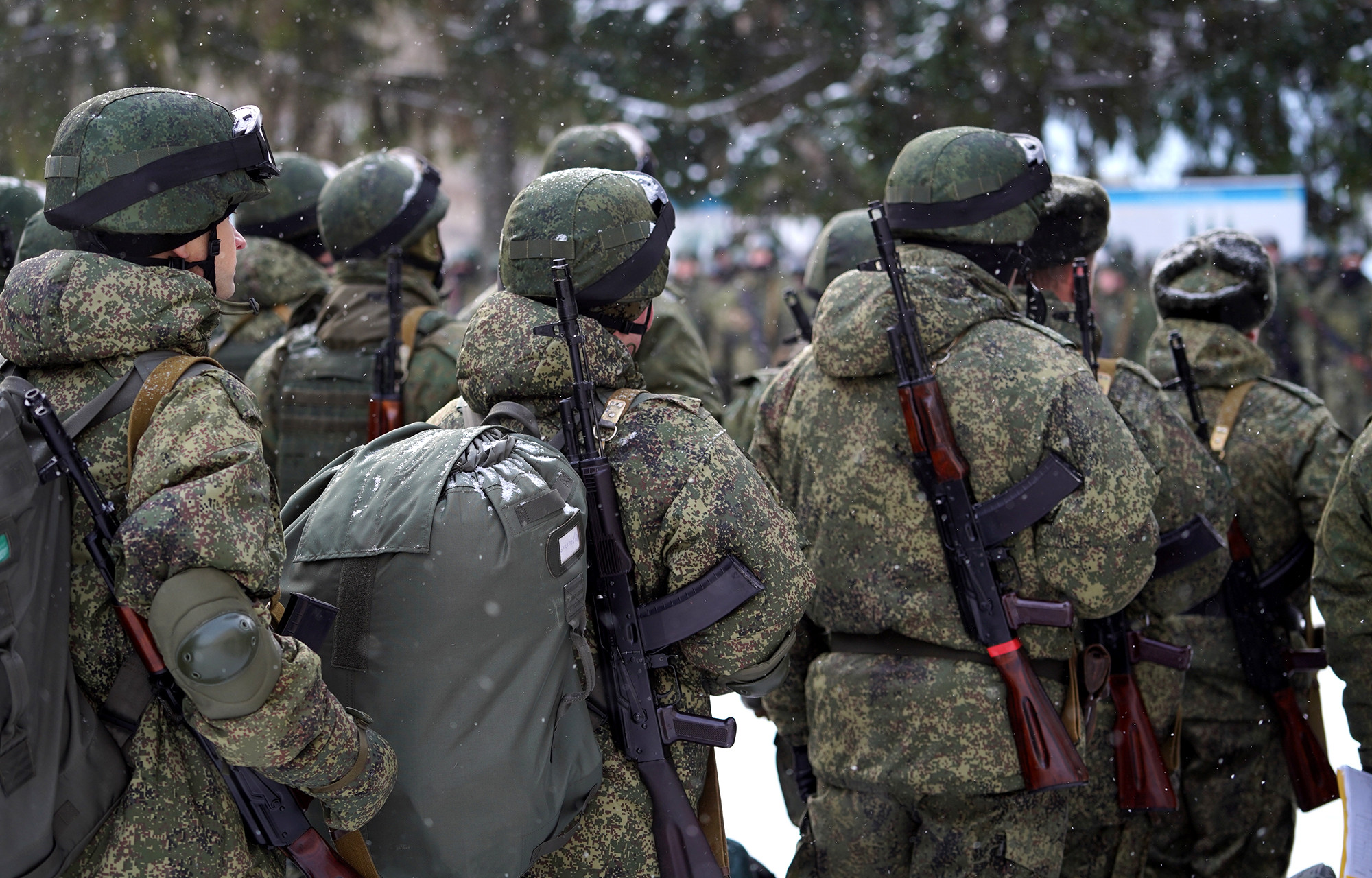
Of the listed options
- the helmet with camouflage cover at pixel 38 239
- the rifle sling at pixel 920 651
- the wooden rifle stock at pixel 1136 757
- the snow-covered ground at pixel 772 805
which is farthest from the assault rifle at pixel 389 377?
the wooden rifle stock at pixel 1136 757

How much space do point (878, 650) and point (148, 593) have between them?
75.0 inches

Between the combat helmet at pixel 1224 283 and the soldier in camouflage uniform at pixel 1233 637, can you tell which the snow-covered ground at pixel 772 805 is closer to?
the soldier in camouflage uniform at pixel 1233 637

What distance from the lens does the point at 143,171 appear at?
2.13 meters

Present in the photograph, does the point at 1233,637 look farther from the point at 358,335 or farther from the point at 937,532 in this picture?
the point at 358,335

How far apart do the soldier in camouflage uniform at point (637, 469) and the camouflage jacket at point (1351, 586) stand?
167 centimetres

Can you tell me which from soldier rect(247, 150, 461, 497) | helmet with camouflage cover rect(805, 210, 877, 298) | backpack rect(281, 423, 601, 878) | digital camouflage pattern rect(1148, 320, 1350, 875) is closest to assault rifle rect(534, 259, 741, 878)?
backpack rect(281, 423, 601, 878)

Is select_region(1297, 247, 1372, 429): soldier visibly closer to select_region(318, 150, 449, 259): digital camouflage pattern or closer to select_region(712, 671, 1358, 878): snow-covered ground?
select_region(712, 671, 1358, 878): snow-covered ground

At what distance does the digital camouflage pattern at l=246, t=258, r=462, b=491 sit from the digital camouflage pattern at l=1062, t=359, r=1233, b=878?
225 cm

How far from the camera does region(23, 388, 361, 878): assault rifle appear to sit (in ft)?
6.24

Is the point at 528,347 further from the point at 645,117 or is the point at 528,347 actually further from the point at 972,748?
the point at 645,117

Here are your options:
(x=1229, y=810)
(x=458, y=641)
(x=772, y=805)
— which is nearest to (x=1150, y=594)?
(x=1229, y=810)

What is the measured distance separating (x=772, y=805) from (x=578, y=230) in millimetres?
3486

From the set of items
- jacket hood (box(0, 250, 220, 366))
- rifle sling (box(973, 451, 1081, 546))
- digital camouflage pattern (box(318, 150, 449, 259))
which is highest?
jacket hood (box(0, 250, 220, 366))

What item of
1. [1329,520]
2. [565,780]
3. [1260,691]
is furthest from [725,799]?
[565,780]
